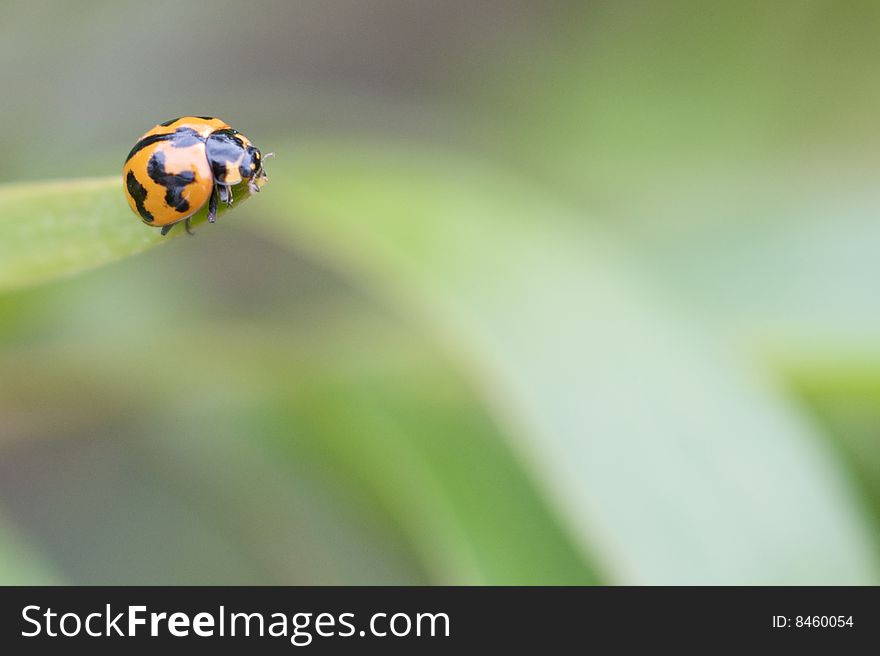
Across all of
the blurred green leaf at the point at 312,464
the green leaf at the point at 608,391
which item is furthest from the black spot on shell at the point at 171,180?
the blurred green leaf at the point at 312,464

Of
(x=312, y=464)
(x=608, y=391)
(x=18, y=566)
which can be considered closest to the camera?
(x=608, y=391)

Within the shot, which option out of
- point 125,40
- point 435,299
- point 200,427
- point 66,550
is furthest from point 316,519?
point 125,40

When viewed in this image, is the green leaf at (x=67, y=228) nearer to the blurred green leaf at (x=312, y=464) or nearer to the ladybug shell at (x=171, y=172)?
the ladybug shell at (x=171, y=172)

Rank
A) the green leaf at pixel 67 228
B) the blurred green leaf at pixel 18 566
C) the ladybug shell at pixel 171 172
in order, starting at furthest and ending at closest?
the blurred green leaf at pixel 18 566
the ladybug shell at pixel 171 172
the green leaf at pixel 67 228

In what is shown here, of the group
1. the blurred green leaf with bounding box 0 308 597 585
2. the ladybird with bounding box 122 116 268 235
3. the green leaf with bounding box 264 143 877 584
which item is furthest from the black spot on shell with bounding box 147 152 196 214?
the blurred green leaf with bounding box 0 308 597 585

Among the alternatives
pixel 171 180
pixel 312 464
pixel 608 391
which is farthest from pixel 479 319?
pixel 312 464

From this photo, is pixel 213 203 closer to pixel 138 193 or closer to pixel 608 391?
pixel 138 193

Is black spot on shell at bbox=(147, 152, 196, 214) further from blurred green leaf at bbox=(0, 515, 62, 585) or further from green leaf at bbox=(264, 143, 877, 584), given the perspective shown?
blurred green leaf at bbox=(0, 515, 62, 585)

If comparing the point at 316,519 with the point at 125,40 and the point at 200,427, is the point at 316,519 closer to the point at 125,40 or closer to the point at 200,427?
the point at 200,427
